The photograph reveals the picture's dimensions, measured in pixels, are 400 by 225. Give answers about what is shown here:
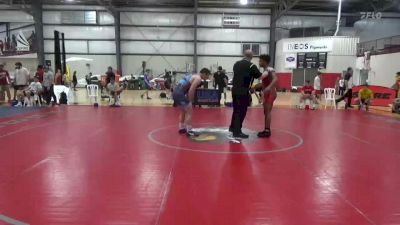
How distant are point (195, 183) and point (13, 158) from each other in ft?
10.4

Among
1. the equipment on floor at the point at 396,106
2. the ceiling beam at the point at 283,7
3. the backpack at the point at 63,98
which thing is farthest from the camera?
the ceiling beam at the point at 283,7

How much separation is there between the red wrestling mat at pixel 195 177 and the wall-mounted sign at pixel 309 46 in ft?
63.8

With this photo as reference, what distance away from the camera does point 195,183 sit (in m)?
A: 4.21

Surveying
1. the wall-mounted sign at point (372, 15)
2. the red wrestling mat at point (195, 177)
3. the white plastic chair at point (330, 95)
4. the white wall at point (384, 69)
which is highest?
the wall-mounted sign at point (372, 15)

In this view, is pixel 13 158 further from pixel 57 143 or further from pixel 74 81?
pixel 74 81

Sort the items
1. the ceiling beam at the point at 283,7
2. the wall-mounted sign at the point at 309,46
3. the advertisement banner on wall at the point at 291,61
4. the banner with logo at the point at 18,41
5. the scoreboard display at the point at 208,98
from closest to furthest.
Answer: the scoreboard display at the point at 208,98 < the wall-mounted sign at the point at 309,46 < the ceiling beam at the point at 283,7 < the advertisement banner on wall at the point at 291,61 < the banner with logo at the point at 18,41

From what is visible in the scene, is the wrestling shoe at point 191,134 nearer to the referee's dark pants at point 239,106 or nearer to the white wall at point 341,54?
the referee's dark pants at point 239,106

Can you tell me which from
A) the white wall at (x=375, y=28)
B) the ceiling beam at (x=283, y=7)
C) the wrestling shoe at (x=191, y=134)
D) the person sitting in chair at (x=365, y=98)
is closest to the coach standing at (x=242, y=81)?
the wrestling shoe at (x=191, y=134)

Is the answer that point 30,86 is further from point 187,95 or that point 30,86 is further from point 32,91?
point 187,95

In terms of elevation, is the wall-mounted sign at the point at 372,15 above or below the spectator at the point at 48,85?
above

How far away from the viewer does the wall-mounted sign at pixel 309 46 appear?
83.8 ft

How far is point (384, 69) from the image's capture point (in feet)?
70.2

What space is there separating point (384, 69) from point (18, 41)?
99.7 ft

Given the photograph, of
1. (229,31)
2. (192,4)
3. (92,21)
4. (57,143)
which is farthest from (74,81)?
(57,143)
